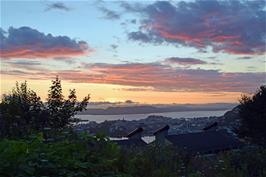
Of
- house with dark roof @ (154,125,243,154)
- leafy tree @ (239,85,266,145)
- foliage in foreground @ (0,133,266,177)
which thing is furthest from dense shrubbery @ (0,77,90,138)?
leafy tree @ (239,85,266,145)

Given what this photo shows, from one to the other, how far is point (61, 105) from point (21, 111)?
5.65 feet

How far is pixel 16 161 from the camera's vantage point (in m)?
5.12

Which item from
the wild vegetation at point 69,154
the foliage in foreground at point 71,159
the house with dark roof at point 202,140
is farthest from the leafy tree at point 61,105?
the foliage in foreground at point 71,159

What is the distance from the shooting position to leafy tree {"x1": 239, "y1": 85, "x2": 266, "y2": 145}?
96.7ft

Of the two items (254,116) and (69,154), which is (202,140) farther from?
(69,154)

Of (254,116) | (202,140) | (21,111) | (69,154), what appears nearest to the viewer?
(69,154)

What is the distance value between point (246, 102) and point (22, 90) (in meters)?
18.8

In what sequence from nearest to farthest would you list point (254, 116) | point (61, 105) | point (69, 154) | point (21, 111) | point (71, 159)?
point (71, 159) → point (69, 154) → point (21, 111) → point (61, 105) → point (254, 116)

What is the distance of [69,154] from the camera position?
19.4 ft

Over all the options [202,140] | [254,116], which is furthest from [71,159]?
[254,116]

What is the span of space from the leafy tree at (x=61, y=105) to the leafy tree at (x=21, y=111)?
0.37 meters

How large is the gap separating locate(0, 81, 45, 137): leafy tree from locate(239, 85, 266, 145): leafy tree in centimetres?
1739

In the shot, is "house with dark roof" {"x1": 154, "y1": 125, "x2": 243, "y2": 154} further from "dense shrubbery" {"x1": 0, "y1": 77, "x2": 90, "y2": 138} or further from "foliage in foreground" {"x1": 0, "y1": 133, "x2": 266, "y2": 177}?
"foliage in foreground" {"x1": 0, "y1": 133, "x2": 266, "y2": 177}

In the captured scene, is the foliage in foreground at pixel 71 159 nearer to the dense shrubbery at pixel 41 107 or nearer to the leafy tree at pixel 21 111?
the leafy tree at pixel 21 111
